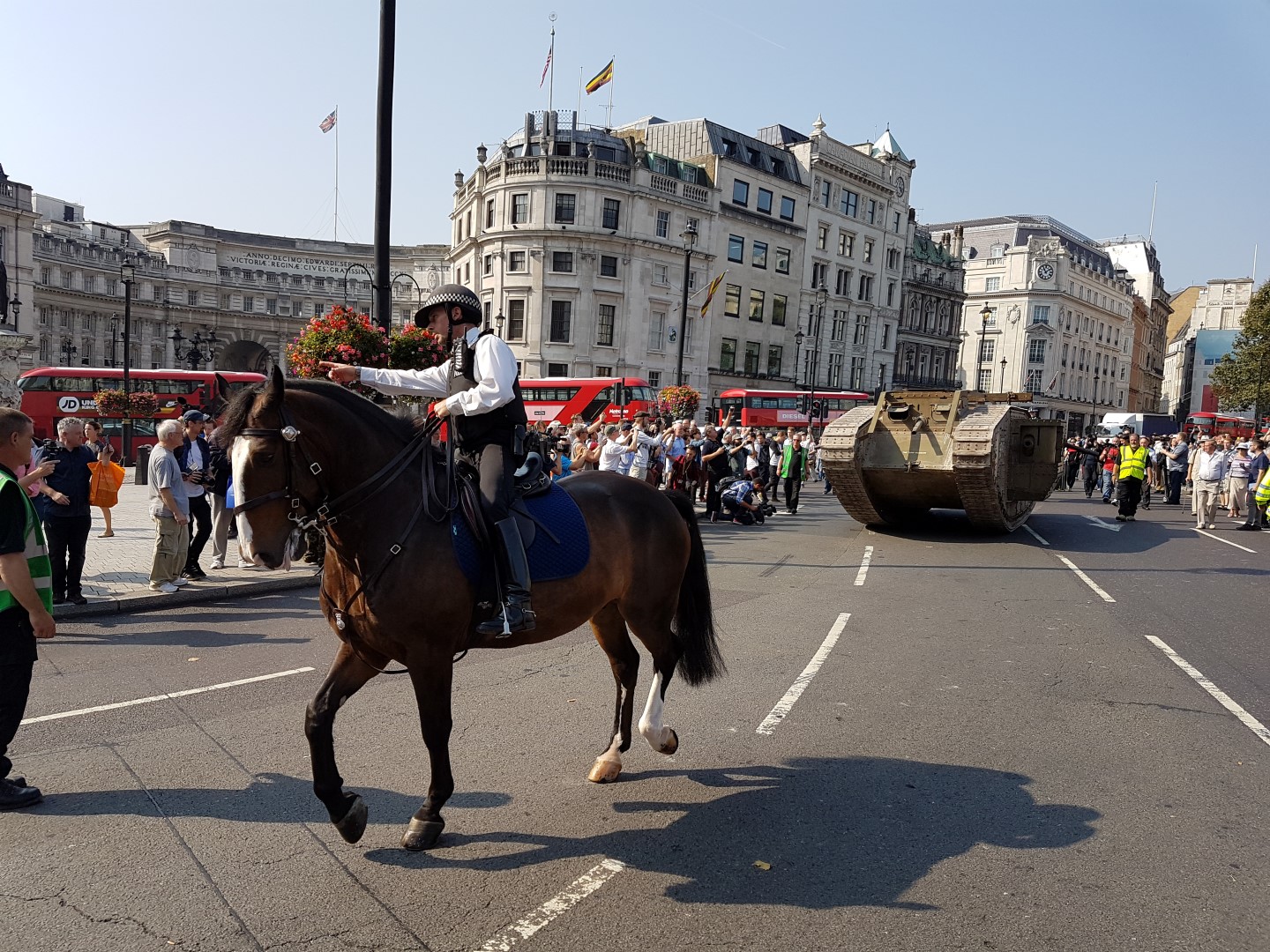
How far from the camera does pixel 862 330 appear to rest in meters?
67.0

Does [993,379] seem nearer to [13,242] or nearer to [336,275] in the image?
[336,275]

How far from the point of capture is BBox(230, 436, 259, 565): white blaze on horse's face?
11.1ft

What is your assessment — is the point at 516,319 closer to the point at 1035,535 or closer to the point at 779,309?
the point at 779,309

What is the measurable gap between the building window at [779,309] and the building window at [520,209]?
64.3 ft

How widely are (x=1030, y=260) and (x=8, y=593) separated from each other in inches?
3764

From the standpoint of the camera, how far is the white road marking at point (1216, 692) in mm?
5645

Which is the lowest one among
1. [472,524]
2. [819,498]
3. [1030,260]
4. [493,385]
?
[819,498]

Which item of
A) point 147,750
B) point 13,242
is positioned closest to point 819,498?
point 147,750

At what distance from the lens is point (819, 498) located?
25.5m

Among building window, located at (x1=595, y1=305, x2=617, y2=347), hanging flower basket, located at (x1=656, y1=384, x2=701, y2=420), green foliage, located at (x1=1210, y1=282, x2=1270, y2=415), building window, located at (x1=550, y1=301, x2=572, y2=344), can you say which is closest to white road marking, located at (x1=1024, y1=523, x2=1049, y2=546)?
hanging flower basket, located at (x1=656, y1=384, x2=701, y2=420)

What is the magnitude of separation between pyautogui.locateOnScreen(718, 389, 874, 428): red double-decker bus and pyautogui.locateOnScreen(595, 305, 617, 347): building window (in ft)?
Result: 26.6

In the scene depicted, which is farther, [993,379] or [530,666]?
[993,379]

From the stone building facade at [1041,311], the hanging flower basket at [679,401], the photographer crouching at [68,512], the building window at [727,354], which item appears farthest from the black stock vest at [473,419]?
the stone building facade at [1041,311]

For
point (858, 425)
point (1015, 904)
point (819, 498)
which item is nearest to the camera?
point (1015, 904)
